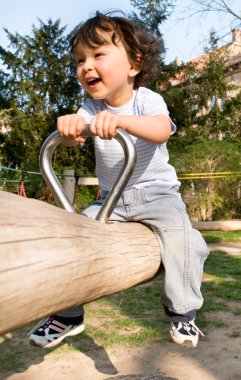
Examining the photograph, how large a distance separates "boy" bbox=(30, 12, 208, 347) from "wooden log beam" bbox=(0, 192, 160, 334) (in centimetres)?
37

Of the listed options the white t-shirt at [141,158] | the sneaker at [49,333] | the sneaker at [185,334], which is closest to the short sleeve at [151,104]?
the white t-shirt at [141,158]

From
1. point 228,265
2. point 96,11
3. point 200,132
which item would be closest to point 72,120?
point 96,11

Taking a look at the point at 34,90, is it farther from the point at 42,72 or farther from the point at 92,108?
the point at 92,108

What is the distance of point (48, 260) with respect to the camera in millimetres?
771

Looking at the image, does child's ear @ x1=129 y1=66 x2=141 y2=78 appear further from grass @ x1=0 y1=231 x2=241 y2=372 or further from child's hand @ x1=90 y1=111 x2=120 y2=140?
grass @ x1=0 y1=231 x2=241 y2=372

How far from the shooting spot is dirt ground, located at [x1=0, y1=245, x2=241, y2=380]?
2635 millimetres

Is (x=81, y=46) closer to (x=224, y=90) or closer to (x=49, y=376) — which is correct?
(x=49, y=376)

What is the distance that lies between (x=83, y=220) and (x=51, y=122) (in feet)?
46.1

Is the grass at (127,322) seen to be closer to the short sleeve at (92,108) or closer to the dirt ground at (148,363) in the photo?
the dirt ground at (148,363)

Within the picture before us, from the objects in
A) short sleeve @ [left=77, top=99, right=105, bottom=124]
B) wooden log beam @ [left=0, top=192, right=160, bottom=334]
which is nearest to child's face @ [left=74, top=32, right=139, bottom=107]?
short sleeve @ [left=77, top=99, right=105, bottom=124]

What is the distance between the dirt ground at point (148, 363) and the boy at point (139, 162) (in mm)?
1092

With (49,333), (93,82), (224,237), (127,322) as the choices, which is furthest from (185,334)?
(224,237)

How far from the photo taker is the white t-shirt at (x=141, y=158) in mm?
1693

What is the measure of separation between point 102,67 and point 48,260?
911mm
